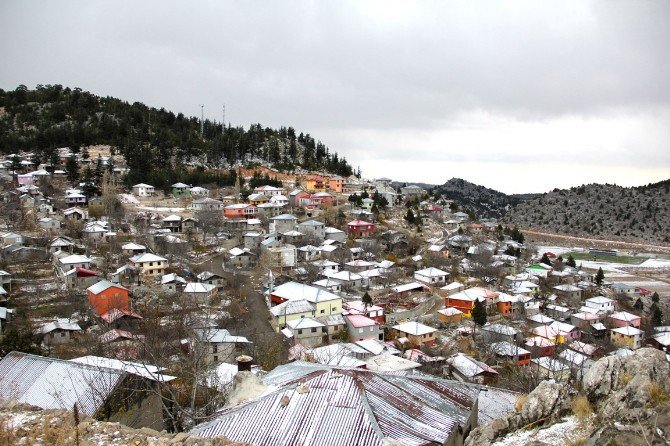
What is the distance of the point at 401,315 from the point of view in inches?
1172

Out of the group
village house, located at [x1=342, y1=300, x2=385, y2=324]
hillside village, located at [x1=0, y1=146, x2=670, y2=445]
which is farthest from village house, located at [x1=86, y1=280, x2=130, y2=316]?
village house, located at [x1=342, y1=300, x2=385, y2=324]

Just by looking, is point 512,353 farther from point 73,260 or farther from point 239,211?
point 239,211

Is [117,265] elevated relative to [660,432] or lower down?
lower down

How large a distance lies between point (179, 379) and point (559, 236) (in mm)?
100401

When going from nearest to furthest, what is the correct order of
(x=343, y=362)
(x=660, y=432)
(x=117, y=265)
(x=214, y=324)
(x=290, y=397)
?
(x=660, y=432), (x=290, y=397), (x=343, y=362), (x=214, y=324), (x=117, y=265)

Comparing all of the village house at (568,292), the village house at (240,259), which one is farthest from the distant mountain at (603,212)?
the village house at (240,259)

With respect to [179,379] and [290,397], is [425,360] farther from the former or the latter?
[290,397]

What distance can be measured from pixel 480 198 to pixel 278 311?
168861 mm

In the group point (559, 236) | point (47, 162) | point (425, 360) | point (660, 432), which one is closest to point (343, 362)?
point (425, 360)

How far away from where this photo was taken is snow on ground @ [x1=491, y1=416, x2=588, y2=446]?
14.9 feet

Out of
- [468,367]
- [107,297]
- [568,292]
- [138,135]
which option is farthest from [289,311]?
[138,135]

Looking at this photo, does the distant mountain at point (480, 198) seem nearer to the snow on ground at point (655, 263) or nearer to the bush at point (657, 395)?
the snow on ground at point (655, 263)

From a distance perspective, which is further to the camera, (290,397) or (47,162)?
(47,162)

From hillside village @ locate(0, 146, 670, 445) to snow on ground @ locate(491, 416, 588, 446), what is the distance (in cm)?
127
